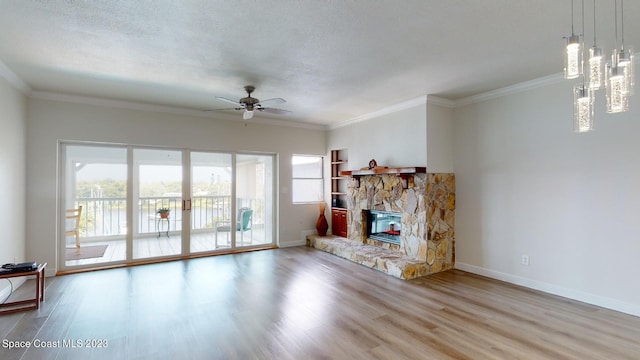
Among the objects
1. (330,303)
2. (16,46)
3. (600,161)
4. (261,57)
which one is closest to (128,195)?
(16,46)

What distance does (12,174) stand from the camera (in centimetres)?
399

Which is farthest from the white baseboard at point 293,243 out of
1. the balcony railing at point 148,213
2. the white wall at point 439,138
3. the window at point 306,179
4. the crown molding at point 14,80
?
the crown molding at point 14,80

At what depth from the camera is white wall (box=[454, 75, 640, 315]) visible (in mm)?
3307

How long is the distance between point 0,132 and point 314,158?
5247 mm

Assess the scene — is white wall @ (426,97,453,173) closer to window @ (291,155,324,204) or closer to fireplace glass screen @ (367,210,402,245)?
fireplace glass screen @ (367,210,402,245)

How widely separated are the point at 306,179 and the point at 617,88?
5696mm

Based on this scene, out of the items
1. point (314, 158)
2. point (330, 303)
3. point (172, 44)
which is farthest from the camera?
point (314, 158)

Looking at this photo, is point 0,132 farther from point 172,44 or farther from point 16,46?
point 172,44

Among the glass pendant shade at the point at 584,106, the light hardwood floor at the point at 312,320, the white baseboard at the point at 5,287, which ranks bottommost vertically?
the light hardwood floor at the point at 312,320

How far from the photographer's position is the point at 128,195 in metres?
5.30

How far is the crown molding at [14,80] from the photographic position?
359cm

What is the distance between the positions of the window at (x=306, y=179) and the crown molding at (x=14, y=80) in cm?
445

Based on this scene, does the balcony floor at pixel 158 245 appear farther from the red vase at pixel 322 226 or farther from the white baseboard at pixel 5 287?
the red vase at pixel 322 226

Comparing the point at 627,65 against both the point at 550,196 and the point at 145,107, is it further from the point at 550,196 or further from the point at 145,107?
the point at 145,107
